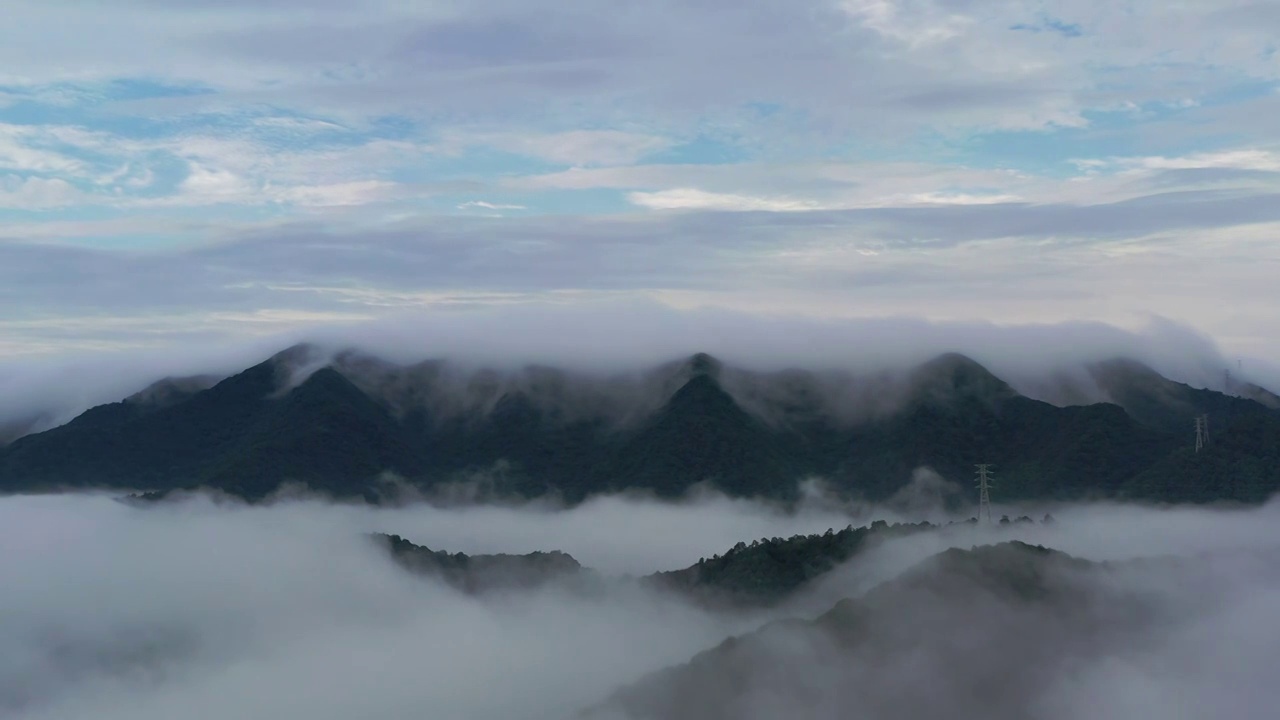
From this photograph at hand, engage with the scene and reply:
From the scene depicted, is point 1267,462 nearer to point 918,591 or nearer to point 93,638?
point 918,591

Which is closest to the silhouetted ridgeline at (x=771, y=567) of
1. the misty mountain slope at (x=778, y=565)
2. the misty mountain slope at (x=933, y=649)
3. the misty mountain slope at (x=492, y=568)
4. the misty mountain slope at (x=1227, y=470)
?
the misty mountain slope at (x=778, y=565)

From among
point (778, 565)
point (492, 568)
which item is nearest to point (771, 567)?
point (778, 565)

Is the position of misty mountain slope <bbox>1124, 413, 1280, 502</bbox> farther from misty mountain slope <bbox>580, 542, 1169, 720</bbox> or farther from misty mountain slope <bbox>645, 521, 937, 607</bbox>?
misty mountain slope <bbox>580, 542, 1169, 720</bbox>

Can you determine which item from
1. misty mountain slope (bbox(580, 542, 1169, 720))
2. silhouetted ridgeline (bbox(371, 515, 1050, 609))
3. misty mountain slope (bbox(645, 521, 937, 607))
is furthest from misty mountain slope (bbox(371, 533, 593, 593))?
misty mountain slope (bbox(580, 542, 1169, 720))

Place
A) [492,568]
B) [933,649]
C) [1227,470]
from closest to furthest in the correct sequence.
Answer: [933,649]
[1227,470]
[492,568]

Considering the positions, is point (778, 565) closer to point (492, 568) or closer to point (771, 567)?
point (771, 567)

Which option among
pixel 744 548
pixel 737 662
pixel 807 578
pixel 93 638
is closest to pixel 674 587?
pixel 744 548
